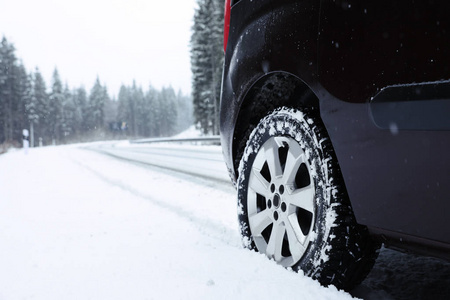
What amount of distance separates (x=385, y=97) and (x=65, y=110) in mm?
87520

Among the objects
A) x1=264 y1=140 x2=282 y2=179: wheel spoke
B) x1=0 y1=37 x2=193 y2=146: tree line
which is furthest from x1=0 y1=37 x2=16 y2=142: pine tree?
x1=264 y1=140 x2=282 y2=179: wheel spoke

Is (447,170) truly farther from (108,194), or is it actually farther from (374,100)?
(108,194)

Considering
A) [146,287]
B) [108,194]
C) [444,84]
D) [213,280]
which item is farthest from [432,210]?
[108,194]

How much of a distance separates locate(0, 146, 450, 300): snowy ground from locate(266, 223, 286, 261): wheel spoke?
0.18 feet

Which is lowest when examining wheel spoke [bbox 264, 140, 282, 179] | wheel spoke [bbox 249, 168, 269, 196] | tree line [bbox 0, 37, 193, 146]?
wheel spoke [bbox 249, 168, 269, 196]

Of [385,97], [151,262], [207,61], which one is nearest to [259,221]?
[151,262]

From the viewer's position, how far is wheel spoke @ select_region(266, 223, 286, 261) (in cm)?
184

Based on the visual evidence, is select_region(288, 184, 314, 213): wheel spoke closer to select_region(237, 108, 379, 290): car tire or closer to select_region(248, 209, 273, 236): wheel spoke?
select_region(237, 108, 379, 290): car tire

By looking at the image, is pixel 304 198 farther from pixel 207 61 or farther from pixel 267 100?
pixel 207 61

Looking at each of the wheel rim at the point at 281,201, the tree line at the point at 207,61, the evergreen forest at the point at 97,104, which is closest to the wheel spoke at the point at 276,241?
the wheel rim at the point at 281,201

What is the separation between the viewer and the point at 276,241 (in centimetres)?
187

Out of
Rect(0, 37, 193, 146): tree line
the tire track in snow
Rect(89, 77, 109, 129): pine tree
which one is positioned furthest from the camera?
Rect(89, 77, 109, 129): pine tree

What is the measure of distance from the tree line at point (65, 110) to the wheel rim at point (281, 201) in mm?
41274

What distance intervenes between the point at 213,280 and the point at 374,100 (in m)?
1.13
